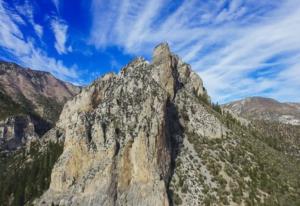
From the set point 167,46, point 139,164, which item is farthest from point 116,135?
point 167,46

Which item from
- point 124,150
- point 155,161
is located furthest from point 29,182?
point 155,161

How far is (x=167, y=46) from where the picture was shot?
10056 centimetres

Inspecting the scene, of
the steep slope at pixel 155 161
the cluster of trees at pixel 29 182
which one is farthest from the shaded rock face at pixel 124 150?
the cluster of trees at pixel 29 182

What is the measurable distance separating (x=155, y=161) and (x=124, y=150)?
6384 mm

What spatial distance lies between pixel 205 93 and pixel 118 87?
4752 centimetres

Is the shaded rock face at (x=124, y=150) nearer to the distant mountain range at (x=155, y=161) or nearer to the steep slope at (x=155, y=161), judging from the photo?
the steep slope at (x=155, y=161)

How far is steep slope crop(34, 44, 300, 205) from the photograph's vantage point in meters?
57.7

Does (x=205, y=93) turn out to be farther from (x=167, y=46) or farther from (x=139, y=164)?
(x=139, y=164)

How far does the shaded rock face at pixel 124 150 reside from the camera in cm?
5678

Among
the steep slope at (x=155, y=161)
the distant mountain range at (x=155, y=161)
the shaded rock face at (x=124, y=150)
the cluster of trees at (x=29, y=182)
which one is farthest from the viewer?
the cluster of trees at (x=29, y=182)

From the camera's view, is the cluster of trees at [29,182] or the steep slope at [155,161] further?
the cluster of trees at [29,182]

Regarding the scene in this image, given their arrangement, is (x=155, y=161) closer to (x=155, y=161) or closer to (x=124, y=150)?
(x=155, y=161)

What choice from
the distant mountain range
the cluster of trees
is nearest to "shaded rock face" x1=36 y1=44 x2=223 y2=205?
the distant mountain range

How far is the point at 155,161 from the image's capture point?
59.9 metres
